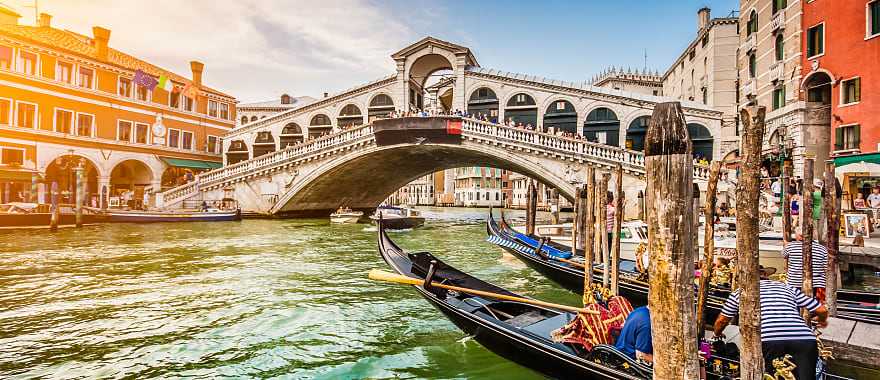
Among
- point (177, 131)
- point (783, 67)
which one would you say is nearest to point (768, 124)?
point (783, 67)

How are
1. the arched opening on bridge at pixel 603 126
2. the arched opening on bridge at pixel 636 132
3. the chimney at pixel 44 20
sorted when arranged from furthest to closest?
the chimney at pixel 44 20, the arched opening on bridge at pixel 603 126, the arched opening on bridge at pixel 636 132

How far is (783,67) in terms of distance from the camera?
42.6ft

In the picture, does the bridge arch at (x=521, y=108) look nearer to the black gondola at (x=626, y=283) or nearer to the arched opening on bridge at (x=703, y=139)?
the arched opening on bridge at (x=703, y=139)

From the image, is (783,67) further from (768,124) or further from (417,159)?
(417,159)

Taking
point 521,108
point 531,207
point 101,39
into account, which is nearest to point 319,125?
point 521,108

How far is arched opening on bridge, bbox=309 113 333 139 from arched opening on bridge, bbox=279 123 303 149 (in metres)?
0.70

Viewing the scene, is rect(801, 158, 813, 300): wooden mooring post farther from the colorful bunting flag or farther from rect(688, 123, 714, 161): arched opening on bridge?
the colorful bunting flag

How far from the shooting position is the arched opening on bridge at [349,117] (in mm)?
21609

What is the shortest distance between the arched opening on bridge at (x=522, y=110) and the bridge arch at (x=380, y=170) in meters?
2.21

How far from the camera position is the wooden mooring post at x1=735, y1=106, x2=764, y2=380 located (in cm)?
256

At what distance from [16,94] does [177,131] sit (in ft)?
21.2

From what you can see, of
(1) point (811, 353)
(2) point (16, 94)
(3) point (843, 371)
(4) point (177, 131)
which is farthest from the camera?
(4) point (177, 131)

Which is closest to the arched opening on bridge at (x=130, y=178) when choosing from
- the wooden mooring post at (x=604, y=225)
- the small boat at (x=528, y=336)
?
the small boat at (x=528, y=336)

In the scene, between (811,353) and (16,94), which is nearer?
(811,353)
